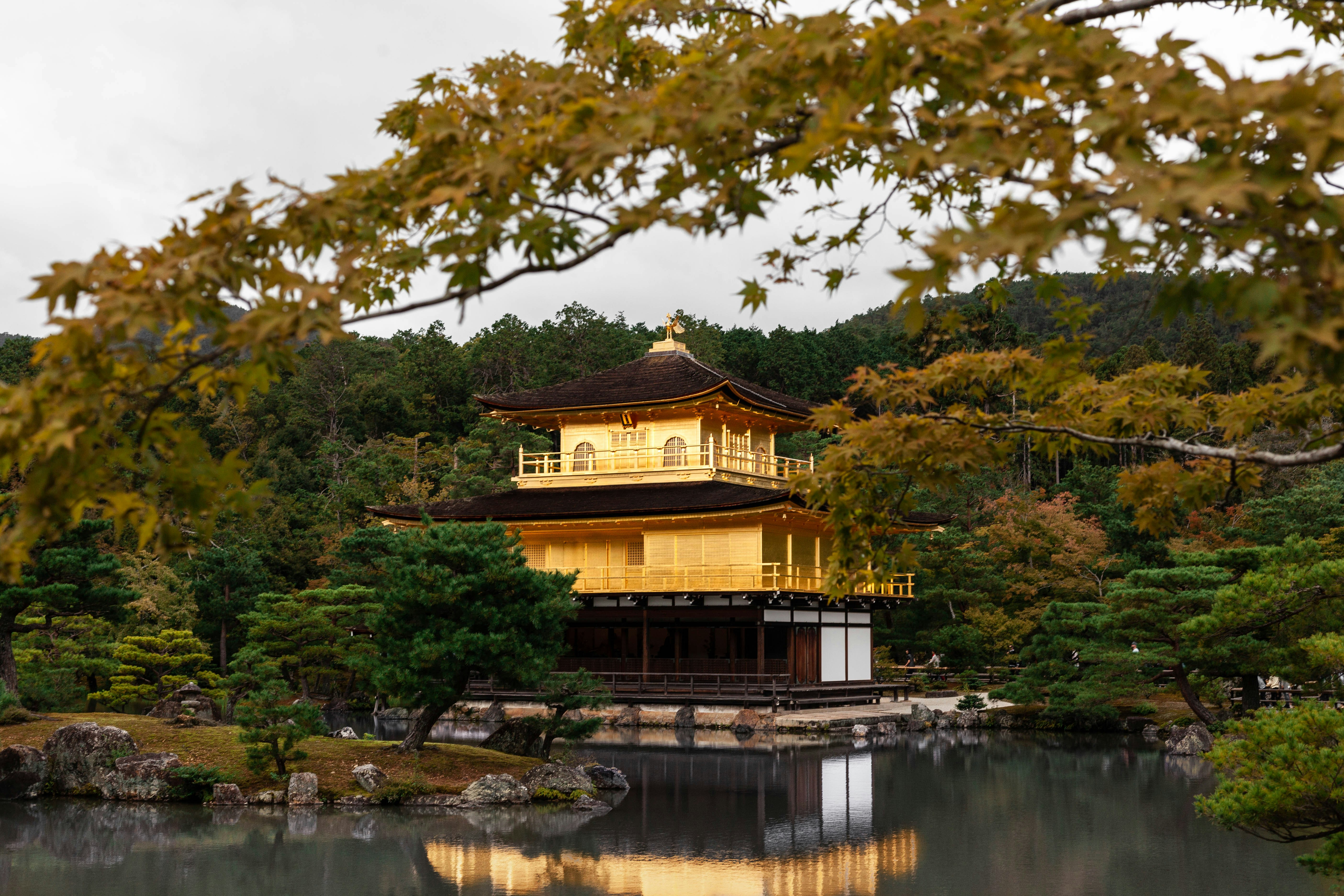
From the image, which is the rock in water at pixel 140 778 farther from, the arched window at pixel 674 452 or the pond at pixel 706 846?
the arched window at pixel 674 452

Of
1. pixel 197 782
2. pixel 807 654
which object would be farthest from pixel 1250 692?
pixel 197 782

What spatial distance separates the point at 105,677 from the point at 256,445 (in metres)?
30.0

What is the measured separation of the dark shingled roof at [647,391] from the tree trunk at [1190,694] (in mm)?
10100

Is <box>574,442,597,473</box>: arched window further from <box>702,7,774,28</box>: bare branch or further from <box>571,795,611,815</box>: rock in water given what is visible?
<box>702,7,774,28</box>: bare branch

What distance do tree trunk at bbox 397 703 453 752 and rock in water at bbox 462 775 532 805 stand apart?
127 cm

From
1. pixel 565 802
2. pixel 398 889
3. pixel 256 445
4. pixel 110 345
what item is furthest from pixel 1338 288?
pixel 256 445

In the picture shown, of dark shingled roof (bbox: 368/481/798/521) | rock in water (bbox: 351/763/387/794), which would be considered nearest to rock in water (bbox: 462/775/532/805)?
rock in water (bbox: 351/763/387/794)

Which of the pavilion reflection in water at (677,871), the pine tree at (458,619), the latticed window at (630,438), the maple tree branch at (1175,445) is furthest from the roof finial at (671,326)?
the maple tree branch at (1175,445)

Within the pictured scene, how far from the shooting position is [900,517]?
6730mm

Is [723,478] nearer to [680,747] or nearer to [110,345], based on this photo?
[680,747]

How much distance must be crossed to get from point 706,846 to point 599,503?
1663 centimetres

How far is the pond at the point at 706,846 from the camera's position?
9406mm

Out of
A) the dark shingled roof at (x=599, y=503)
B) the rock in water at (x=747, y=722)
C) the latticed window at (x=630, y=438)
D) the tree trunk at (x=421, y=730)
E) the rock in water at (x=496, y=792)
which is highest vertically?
the latticed window at (x=630, y=438)

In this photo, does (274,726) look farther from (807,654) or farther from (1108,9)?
(807,654)
